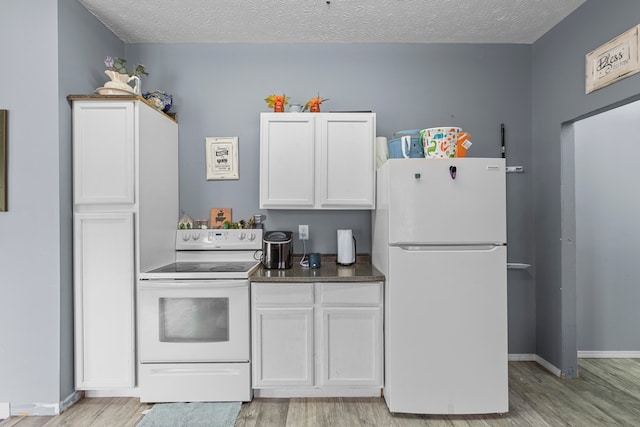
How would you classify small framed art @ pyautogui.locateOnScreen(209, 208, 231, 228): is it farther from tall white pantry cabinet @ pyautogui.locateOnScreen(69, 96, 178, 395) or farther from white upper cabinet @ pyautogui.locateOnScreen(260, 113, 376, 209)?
tall white pantry cabinet @ pyautogui.locateOnScreen(69, 96, 178, 395)

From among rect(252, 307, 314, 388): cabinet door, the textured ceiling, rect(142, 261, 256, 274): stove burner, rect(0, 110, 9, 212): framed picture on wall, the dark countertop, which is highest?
the textured ceiling

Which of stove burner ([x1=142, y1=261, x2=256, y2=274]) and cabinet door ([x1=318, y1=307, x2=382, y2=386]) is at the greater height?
→ stove burner ([x1=142, y1=261, x2=256, y2=274])

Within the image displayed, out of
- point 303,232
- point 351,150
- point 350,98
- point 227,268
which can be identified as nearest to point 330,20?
point 350,98

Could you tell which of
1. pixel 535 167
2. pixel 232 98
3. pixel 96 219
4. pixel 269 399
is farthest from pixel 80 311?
pixel 535 167

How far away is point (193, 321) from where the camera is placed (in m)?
2.27

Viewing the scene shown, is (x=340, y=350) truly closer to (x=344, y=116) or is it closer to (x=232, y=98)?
(x=344, y=116)

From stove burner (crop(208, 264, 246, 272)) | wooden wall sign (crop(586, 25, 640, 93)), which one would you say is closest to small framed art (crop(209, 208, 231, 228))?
stove burner (crop(208, 264, 246, 272))

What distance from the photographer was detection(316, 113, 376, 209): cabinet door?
101 inches

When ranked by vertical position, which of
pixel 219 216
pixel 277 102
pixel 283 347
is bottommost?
pixel 283 347

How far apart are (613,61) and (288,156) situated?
215 cm

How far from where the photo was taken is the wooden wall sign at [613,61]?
1979 mm

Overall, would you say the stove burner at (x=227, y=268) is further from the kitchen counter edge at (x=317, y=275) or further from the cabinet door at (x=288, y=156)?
the cabinet door at (x=288, y=156)

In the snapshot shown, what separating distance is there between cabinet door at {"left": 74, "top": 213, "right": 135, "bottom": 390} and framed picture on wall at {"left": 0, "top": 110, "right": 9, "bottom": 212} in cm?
39

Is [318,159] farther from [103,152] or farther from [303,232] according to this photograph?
[103,152]
